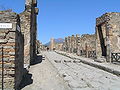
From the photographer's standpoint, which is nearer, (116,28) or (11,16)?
(11,16)

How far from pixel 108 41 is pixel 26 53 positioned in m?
6.35

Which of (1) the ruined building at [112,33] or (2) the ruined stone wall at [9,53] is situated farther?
(1) the ruined building at [112,33]

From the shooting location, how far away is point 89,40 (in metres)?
28.6

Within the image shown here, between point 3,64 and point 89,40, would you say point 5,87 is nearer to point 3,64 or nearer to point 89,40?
point 3,64

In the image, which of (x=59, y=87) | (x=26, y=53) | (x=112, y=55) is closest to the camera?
(x=59, y=87)

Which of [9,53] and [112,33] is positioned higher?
[112,33]

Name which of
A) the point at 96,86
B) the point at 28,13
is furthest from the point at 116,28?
the point at 96,86

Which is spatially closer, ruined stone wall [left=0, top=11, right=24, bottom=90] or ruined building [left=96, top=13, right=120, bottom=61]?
ruined stone wall [left=0, top=11, right=24, bottom=90]

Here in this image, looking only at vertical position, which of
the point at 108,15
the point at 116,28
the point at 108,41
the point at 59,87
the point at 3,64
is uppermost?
the point at 108,15

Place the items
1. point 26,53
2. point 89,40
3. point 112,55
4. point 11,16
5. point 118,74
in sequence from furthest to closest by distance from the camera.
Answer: point 89,40
point 112,55
point 26,53
point 118,74
point 11,16

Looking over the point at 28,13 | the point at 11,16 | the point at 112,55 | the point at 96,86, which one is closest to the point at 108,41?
the point at 112,55

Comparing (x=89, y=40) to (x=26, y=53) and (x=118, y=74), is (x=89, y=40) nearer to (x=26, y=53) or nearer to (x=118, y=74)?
(x=26, y=53)

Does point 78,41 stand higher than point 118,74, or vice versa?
point 78,41

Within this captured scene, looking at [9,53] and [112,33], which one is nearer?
[9,53]
